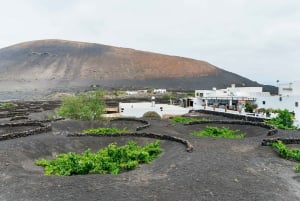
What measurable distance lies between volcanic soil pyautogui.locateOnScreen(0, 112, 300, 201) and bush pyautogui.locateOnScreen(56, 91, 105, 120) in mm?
24629

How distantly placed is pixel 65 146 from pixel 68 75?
152846 millimetres

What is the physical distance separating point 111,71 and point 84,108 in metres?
132

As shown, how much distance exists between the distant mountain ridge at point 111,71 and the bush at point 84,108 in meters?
107

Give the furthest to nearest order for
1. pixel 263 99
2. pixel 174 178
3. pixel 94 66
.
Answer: pixel 94 66 → pixel 263 99 → pixel 174 178

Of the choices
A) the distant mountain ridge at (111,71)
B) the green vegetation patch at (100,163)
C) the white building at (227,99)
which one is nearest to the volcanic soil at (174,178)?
the green vegetation patch at (100,163)

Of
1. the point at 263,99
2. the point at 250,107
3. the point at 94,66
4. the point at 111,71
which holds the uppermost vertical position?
the point at 94,66

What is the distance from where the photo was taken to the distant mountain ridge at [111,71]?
166 m

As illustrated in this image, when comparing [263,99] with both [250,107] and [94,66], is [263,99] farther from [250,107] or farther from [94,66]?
[94,66]

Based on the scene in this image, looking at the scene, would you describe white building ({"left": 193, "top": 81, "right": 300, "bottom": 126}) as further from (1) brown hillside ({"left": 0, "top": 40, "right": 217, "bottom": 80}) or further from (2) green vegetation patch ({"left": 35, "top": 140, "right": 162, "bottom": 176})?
(1) brown hillside ({"left": 0, "top": 40, "right": 217, "bottom": 80})

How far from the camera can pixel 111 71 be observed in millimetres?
178000

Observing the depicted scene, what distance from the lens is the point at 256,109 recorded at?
51281 mm

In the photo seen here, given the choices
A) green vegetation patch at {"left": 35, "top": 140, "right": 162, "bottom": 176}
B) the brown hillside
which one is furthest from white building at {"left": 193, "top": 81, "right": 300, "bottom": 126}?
the brown hillside

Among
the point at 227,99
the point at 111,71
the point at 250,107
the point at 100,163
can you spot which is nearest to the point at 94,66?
the point at 111,71

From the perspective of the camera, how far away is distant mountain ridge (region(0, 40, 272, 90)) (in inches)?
6540
